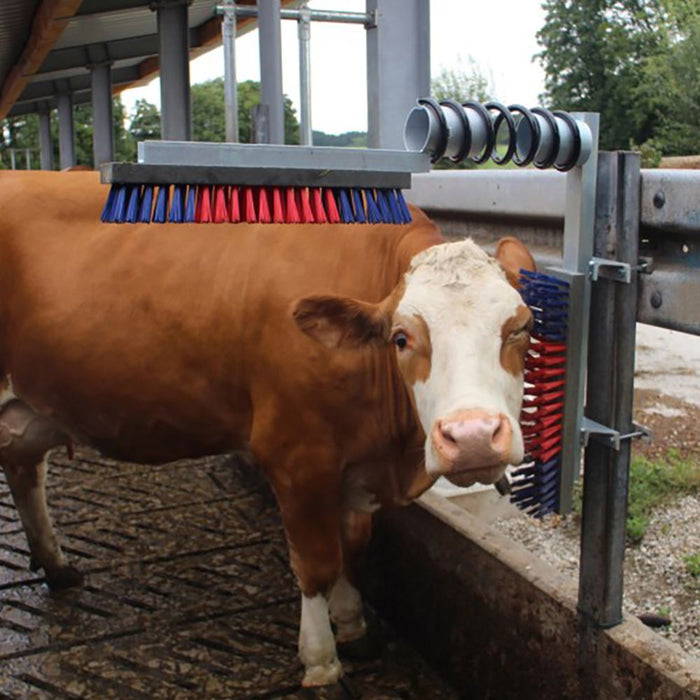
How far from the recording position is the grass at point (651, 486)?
5.00 metres

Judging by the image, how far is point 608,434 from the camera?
2.60m

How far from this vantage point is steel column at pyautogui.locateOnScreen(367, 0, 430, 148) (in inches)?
246

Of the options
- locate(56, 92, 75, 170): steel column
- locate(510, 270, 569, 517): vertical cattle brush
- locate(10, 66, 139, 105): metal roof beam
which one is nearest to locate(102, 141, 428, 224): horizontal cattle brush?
locate(510, 270, 569, 517): vertical cattle brush

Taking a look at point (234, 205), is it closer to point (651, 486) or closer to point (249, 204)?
point (249, 204)

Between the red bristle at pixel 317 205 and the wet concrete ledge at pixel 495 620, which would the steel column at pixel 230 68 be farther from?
the red bristle at pixel 317 205

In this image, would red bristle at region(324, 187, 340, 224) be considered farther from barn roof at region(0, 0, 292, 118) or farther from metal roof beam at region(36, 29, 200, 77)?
metal roof beam at region(36, 29, 200, 77)

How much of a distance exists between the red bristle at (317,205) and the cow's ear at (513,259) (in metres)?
0.52

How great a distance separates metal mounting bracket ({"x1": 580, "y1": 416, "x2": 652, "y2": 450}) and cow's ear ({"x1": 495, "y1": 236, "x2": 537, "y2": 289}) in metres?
0.44

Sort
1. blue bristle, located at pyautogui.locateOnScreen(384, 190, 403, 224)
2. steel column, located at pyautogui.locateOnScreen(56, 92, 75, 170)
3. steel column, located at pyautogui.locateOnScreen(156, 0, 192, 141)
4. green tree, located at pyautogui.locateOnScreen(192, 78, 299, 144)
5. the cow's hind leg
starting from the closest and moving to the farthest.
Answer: blue bristle, located at pyautogui.locateOnScreen(384, 190, 403, 224)
the cow's hind leg
steel column, located at pyautogui.locateOnScreen(156, 0, 192, 141)
steel column, located at pyautogui.locateOnScreen(56, 92, 75, 170)
green tree, located at pyautogui.locateOnScreen(192, 78, 299, 144)

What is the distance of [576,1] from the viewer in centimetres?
5666

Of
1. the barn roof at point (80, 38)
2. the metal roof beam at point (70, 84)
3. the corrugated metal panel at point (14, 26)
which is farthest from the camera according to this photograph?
the metal roof beam at point (70, 84)

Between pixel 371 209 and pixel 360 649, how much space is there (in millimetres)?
1693

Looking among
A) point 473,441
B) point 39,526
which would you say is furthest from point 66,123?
point 473,441

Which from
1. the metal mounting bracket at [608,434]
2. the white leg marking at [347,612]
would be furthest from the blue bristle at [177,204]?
the white leg marking at [347,612]
